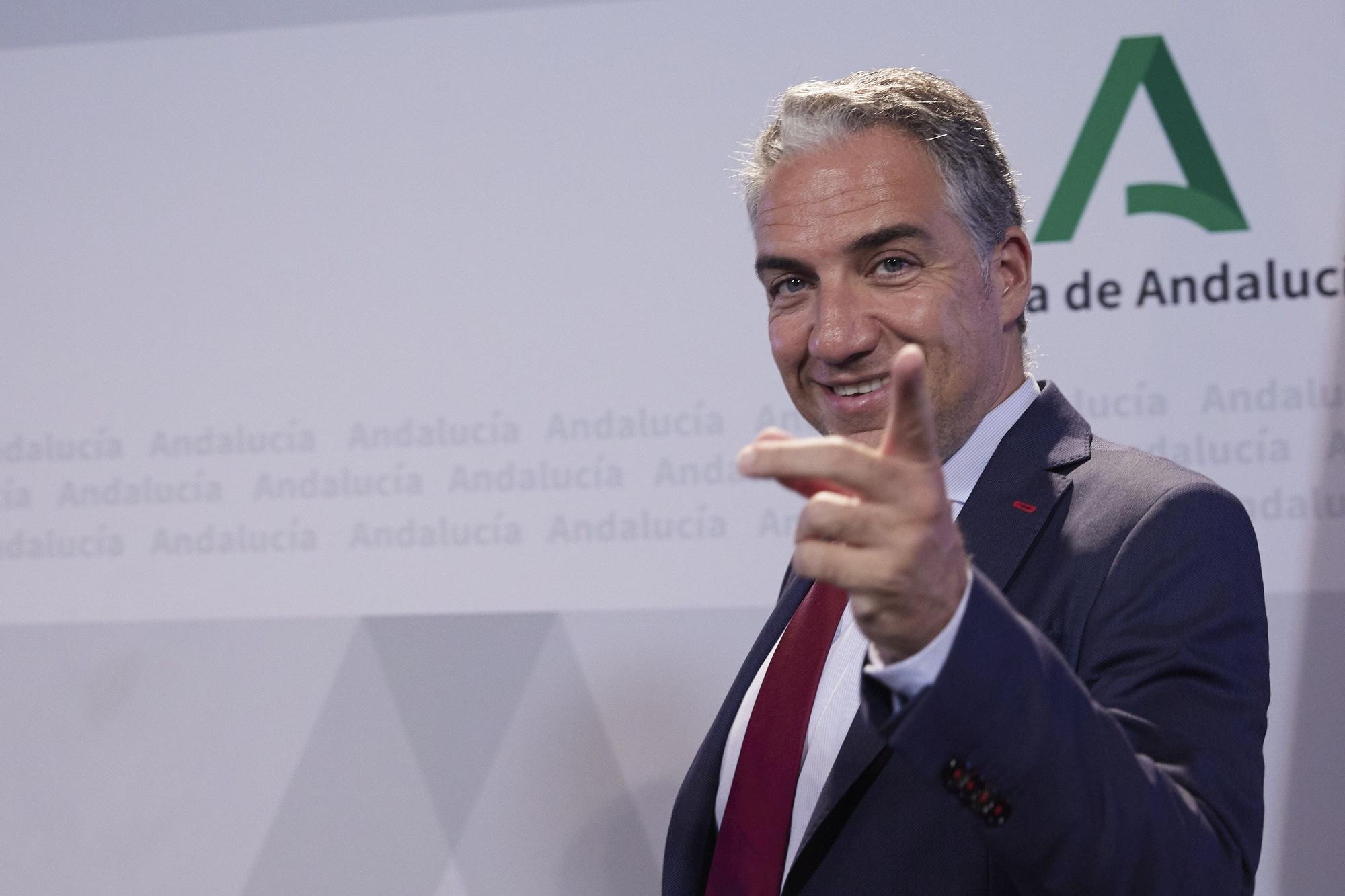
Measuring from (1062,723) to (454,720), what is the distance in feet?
6.36

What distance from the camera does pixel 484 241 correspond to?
2729 millimetres

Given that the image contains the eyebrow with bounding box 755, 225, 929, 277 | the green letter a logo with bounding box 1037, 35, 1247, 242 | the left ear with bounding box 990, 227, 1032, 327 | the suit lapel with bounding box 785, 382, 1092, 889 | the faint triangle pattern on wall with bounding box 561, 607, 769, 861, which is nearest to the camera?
the suit lapel with bounding box 785, 382, 1092, 889

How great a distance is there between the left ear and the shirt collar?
0.41 ft

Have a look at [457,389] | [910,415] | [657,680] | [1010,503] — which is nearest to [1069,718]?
[910,415]

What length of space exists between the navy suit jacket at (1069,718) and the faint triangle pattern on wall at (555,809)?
964 mm

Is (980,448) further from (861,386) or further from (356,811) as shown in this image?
(356,811)

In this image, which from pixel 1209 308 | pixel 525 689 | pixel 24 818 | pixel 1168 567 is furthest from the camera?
pixel 24 818

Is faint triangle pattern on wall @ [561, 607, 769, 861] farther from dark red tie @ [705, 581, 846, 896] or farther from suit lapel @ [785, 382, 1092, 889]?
suit lapel @ [785, 382, 1092, 889]

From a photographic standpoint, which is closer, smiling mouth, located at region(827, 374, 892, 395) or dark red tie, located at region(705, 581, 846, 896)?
dark red tie, located at region(705, 581, 846, 896)

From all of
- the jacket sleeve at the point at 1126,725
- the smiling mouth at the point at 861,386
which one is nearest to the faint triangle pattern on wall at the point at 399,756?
the smiling mouth at the point at 861,386

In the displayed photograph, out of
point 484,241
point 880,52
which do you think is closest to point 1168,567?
point 880,52

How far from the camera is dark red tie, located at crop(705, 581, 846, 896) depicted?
1.42 meters

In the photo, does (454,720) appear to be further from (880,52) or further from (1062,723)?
(1062,723)

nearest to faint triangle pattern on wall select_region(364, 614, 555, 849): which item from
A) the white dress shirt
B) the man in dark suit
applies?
the man in dark suit
